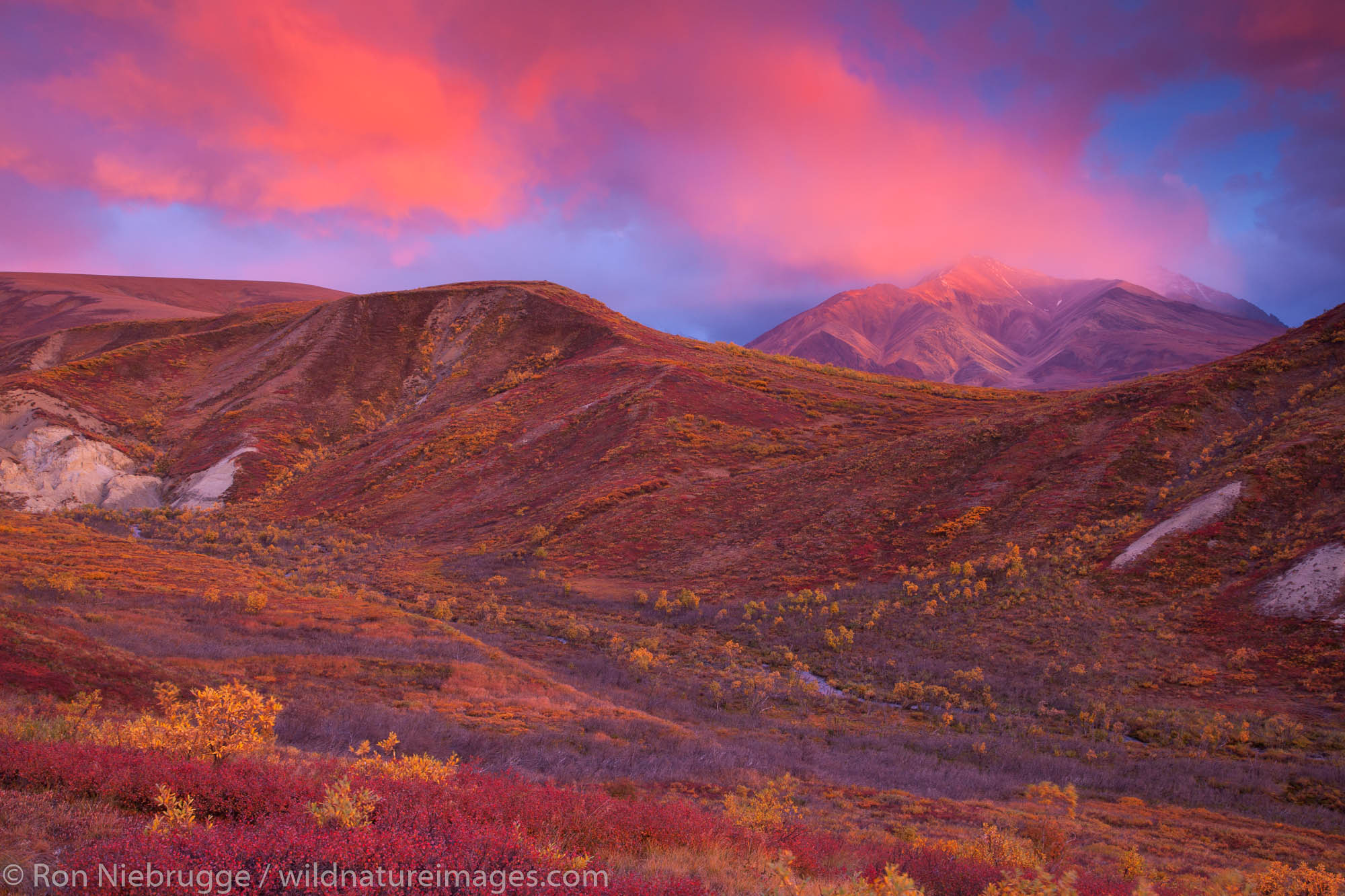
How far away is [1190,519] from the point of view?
874 inches

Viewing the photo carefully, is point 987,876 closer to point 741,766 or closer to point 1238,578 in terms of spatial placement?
point 741,766

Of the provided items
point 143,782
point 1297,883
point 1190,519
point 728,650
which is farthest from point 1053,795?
point 1190,519

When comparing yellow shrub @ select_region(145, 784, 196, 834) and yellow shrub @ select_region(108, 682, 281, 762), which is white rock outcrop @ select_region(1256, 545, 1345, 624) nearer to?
yellow shrub @ select_region(108, 682, 281, 762)

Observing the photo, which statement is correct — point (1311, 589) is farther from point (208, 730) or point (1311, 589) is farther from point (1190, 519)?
point (208, 730)

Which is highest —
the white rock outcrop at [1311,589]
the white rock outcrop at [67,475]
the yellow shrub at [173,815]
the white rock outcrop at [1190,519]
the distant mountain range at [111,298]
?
the distant mountain range at [111,298]

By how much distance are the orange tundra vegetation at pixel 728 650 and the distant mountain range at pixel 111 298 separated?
121 meters

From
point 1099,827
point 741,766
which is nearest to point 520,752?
point 741,766

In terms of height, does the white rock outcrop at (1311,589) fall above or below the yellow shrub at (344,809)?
above

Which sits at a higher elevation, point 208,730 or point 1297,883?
point 1297,883

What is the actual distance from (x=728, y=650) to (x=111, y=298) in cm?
20392

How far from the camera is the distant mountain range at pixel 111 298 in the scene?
138375 mm

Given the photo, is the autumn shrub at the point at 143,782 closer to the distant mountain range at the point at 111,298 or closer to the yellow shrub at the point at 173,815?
the yellow shrub at the point at 173,815

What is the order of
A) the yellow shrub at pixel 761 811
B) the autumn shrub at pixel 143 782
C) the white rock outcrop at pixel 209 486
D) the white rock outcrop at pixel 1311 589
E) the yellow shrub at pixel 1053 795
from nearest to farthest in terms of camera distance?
the autumn shrub at pixel 143 782, the yellow shrub at pixel 761 811, the yellow shrub at pixel 1053 795, the white rock outcrop at pixel 1311 589, the white rock outcrop at pixel 209 486

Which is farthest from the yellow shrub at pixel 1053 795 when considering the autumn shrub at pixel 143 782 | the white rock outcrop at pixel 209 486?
the white rock outcrop at pixel 209 486
